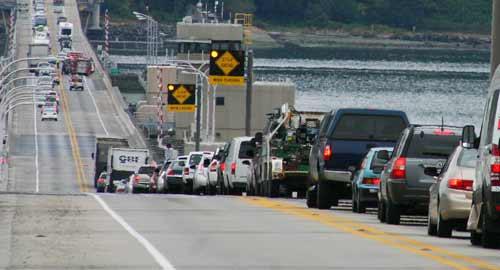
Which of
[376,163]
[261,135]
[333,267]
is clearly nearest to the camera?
[333,267]

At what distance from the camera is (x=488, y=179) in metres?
18.0

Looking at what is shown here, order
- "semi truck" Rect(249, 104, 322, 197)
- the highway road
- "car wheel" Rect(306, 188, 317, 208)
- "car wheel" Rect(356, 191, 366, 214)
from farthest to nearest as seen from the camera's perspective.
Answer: "semi truck" Rect(249, 104, 322, 197) → "car wheel" Rect(306, 188, 317, 208) → "car wheel" Rect(356, 191, 366, 214) → the highway road

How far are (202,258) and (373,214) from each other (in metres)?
12.2

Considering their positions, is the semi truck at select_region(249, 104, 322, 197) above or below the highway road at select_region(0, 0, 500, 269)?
below

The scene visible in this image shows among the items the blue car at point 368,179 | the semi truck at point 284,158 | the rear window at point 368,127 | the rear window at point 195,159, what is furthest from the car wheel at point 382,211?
the rear window at point 195,159

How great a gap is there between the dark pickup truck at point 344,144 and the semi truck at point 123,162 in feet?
148

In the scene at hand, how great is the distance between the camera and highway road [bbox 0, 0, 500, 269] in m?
16.5

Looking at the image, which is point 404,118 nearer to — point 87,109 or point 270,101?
point 270,101

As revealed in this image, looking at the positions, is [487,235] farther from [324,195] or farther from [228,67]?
[228,67]

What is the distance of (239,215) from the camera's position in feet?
84.0

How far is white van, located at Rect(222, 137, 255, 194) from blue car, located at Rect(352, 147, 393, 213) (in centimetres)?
1178

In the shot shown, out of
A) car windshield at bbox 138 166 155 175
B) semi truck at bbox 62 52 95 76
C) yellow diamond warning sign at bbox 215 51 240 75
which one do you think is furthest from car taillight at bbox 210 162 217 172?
semi truck at bbox 62 52 95 76

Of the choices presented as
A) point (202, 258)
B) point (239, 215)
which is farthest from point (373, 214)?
point (202, 258)

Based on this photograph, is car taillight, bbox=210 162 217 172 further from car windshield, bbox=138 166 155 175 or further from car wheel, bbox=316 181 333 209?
car windshield, bbox=138 166 155 175
